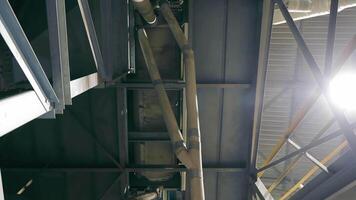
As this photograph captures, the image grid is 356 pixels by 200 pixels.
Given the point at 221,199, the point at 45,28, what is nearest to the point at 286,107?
the point at 221,199

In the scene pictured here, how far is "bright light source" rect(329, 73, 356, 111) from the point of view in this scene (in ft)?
19.7

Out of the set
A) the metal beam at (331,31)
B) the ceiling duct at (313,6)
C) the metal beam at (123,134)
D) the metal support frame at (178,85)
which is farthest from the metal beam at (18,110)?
the ceiling duct at (313,6)

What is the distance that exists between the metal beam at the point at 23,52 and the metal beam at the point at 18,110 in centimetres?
8

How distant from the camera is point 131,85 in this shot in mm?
6262

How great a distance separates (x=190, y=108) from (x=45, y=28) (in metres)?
2.65

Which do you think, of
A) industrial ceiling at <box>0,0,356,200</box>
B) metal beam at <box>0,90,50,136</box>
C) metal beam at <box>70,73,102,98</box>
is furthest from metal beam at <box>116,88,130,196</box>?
metal beam at <box>0,90,50,136</box>

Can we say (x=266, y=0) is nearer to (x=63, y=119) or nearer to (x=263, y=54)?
(x=263, y=54)

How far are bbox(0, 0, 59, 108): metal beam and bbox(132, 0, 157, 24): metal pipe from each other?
2753 millimetres

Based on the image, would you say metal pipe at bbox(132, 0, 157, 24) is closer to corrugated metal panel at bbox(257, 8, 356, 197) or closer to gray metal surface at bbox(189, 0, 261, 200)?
gray metal surface at bbox(189, 0, 261, 200)

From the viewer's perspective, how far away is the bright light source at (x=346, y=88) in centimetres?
600

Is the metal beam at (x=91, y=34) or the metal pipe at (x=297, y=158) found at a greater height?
the metal beam at (x=91, y=34)

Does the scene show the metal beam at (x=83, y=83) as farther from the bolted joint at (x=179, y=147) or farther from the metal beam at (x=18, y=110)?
the bolted joint at (x=179, y=147)

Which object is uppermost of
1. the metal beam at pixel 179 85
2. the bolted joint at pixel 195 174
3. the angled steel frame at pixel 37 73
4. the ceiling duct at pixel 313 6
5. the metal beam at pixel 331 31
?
the ceiling duct at pixel 313 6

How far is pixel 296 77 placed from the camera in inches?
350
